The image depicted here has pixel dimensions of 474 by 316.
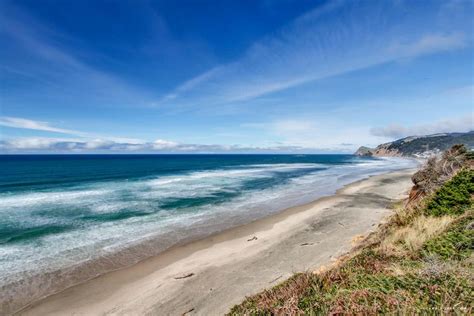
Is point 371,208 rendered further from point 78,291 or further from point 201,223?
point 78,291

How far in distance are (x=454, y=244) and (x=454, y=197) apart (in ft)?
17.9

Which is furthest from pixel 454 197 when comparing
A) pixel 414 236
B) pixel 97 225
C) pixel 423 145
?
pixel 423 145

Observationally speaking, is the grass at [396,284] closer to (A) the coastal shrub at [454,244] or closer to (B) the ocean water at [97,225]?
(A) the coastal shrub at [454,244]

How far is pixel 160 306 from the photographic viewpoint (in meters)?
8.72

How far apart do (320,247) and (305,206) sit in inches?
428

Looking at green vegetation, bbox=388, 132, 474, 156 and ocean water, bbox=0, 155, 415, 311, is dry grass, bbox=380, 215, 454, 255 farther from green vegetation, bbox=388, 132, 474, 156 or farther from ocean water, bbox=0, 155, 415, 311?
green vegetation, bbox=388, 132, 474, 156

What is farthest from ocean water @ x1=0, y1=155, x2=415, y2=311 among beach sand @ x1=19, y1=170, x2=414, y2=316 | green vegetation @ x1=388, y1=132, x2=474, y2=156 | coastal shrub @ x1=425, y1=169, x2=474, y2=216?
green vegetation @ x1=388, y1=132, x2=474, y2=156

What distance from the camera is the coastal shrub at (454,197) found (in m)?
9.75

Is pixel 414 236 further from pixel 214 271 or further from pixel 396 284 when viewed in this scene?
pixel 214 271

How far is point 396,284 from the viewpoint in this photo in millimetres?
4406

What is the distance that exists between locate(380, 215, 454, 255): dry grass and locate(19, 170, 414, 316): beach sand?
308 cm

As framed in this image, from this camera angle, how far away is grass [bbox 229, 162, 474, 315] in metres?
3.68

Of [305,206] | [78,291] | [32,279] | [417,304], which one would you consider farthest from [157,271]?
[305,206]

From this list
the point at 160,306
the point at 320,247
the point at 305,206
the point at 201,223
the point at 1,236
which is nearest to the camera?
the point at 160,306
